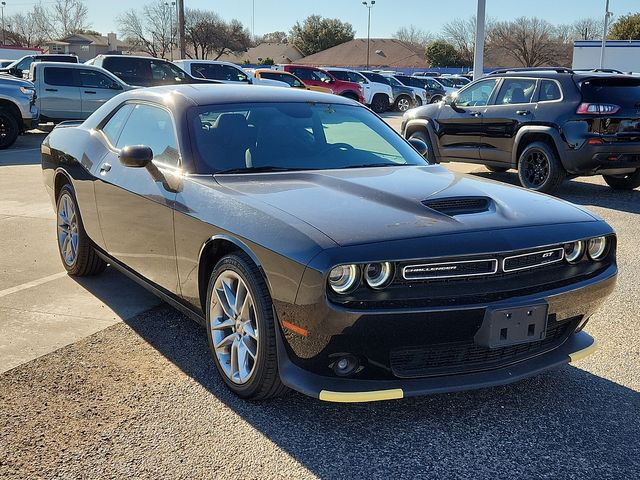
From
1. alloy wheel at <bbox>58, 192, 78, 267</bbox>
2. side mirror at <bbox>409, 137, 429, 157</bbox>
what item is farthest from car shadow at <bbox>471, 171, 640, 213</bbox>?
alloy wheel at <bbox>58, 192, 78, 267</bbox>

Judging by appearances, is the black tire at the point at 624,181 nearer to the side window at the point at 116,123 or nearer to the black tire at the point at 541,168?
the black tire at the point at 541,168

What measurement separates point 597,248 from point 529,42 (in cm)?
8041

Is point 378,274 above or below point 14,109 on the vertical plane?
below

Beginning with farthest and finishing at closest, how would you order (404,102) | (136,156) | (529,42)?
(529,42), (404,102), (136,156)

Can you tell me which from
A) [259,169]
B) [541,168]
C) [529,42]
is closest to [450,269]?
[259,169]

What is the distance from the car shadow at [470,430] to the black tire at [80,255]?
6.19ft

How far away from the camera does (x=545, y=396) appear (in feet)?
11.4

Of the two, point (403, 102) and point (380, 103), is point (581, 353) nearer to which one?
point (380, 103)

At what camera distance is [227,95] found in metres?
4.43

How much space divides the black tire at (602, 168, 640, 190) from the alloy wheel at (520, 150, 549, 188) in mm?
1312

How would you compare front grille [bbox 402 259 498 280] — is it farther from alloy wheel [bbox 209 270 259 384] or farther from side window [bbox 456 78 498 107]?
side window [bbox 456 78 498 107]

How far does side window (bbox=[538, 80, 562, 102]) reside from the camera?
30.7 feet

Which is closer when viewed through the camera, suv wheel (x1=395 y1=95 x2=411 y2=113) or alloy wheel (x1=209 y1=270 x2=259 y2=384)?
alloy wheel (x1=209 y1=270 x2=259 y2=384)

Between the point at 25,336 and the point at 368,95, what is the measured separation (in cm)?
2585
